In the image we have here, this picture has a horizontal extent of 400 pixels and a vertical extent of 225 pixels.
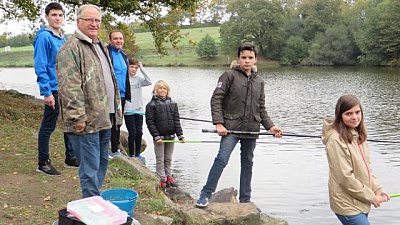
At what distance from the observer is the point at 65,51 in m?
3.86

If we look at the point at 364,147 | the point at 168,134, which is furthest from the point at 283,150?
the point at 364,147

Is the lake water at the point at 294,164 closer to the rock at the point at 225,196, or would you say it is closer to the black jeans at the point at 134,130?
the rock at the point at 225,196

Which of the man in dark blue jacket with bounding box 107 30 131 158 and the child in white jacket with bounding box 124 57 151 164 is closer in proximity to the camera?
the man in dark blue jacket with bounding box 107 30 131 158

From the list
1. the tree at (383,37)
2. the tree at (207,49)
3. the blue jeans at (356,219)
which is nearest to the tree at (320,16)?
the tree at (383,37)

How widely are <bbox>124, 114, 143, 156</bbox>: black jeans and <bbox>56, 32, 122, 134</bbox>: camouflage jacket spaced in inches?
132

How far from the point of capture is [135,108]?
740cm

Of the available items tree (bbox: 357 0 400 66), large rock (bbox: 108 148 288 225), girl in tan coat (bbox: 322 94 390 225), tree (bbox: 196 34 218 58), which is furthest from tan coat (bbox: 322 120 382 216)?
tree (bbox: 196 34 218 58)

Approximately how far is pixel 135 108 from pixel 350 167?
440cm

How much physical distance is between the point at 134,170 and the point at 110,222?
3.14 metres

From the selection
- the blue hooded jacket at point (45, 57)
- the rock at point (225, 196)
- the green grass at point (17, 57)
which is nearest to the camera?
the blue hooded jacket at point (45, 57)

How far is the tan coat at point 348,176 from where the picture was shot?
362 cm

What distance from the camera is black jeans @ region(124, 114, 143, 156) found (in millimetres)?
7415

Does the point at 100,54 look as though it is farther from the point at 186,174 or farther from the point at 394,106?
the point at 394,106

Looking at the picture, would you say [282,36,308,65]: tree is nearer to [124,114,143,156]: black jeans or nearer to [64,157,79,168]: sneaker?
[124,114,143,156]: black jeans
